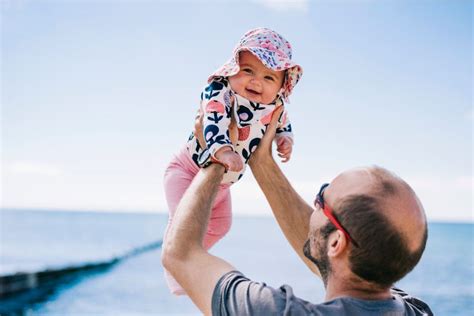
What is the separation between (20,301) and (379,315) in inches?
1136

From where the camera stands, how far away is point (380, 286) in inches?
92.4

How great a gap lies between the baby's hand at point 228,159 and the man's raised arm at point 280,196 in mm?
432

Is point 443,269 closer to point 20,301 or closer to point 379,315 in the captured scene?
point 20,301

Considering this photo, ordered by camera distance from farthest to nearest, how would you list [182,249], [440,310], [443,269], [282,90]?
[443,269], [440,310], [282,90], [182,249]

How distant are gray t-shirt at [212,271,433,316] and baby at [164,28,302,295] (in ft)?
2.40

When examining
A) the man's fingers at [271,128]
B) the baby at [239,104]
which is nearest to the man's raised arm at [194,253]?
the baby at [239,104]

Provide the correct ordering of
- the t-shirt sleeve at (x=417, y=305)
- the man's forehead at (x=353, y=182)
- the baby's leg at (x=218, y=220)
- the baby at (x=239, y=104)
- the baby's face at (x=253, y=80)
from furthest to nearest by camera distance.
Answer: the baby's leg at (x=218, y=220) < the baby's face at (x=253, y=80) < the baby at (x=239, y=104) < the t-shirt sleeve at (x=417, y=305) < the man's forehead at (x=353, y=182)

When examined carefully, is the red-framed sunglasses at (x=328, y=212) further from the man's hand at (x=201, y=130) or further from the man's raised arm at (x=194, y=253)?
the man's hand at (x=201, y=130)

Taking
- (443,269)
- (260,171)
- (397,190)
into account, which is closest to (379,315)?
(397,190)

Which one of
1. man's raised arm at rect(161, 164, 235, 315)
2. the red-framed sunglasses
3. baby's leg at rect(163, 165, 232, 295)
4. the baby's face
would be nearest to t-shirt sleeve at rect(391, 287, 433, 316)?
the red-framed sunglasses

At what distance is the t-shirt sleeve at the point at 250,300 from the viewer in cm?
221

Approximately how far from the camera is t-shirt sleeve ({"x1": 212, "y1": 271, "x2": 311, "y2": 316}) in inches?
87.0

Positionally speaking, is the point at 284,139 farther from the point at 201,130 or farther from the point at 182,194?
the point at 182,194

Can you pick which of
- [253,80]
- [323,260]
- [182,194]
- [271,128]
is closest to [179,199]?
[182,194]
